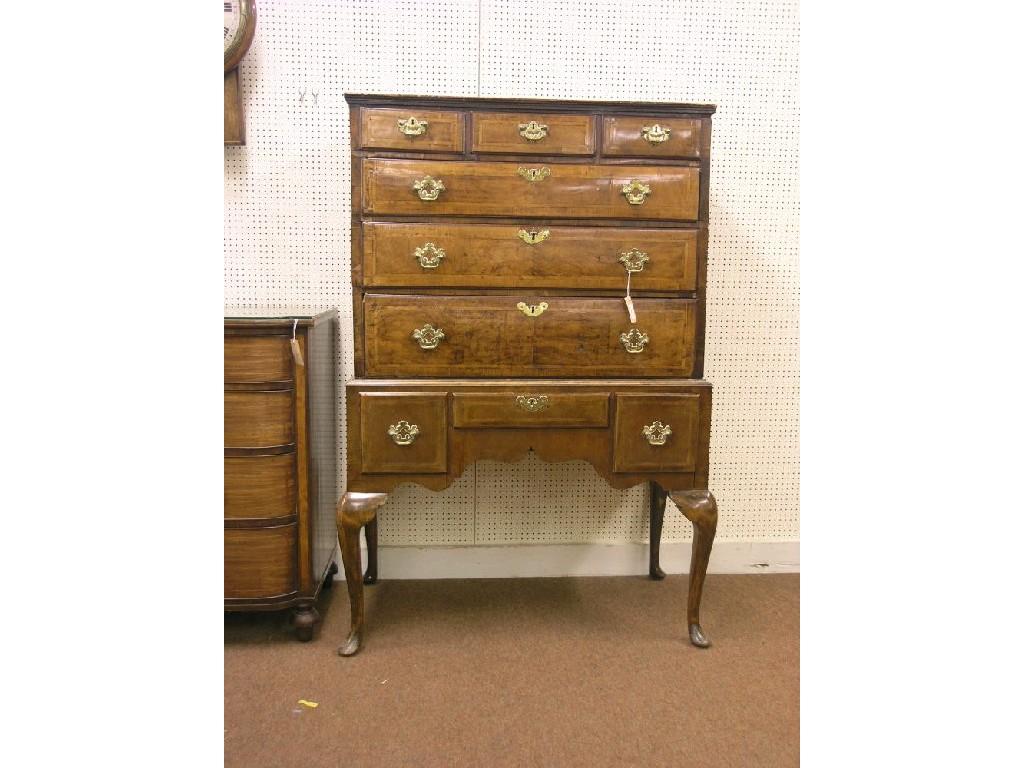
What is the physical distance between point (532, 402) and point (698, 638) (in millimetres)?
972

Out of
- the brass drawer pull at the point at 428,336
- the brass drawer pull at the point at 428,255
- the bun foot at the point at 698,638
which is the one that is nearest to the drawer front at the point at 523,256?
the brass drawer pull at the point at 428,255

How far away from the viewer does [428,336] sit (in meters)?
2.36

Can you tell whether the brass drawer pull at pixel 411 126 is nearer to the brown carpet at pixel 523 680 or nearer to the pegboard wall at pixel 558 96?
the pegboard wall at pixel 558 96

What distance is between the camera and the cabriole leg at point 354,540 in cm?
238

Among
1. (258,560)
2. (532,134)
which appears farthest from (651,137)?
(258,560)

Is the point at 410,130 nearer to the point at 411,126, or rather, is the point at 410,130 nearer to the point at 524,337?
the point at 411,126

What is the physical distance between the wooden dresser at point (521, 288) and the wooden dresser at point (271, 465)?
0.16 m

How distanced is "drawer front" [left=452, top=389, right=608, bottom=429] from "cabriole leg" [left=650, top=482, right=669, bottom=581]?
77 cm

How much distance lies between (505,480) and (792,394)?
1.25 meters

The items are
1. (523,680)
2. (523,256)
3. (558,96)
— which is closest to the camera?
(523,680)
